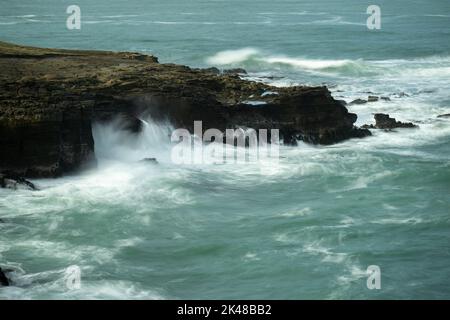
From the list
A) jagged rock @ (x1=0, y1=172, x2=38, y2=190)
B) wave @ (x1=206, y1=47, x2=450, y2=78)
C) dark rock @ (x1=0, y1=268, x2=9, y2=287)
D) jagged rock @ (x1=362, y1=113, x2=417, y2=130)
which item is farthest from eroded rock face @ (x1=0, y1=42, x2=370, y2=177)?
wave @ (x1=206, y1=47, x2=450, y2=78)

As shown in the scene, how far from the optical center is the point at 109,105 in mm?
30156

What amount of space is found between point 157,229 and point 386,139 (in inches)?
561

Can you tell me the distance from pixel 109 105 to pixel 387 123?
12870mm

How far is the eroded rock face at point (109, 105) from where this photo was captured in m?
27.2

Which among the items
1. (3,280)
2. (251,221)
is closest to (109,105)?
(251,221)

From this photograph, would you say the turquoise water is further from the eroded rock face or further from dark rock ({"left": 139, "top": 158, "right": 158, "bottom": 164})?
the eroded rock face

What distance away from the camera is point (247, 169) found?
96.1 feet

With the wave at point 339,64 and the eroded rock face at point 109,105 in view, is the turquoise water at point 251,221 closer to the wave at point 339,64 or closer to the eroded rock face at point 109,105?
the eroded rock face at point 109,105

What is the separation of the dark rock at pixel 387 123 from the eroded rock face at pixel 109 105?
1718 mm

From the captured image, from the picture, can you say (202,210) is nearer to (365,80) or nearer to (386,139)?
(386,139)

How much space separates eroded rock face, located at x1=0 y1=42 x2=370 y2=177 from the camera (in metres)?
27.2
